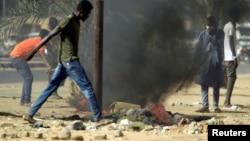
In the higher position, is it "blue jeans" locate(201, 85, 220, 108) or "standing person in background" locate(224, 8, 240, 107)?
"standing person in background" locate(224, 8, 240, 107)

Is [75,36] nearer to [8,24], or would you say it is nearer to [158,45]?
[158,45]

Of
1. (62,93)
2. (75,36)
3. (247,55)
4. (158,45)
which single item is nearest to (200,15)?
(62,93)

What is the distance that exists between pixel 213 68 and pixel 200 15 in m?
5.73

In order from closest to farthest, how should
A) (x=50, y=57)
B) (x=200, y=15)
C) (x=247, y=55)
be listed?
(x=50, y=57) < (x=200, y=15) < (x=247, y=55)

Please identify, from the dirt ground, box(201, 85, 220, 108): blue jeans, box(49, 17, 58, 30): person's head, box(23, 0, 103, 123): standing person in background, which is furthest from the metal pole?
box(49, 17, 58, 30): person's head

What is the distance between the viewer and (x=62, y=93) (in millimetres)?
16422

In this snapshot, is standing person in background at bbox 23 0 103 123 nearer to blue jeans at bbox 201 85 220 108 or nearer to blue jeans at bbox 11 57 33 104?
blue jeans at bbox 201 85 220 108

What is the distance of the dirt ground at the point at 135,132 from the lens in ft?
28.4

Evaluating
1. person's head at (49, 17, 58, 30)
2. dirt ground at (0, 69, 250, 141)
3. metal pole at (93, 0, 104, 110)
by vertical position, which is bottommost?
dirt ground at (0, 69, 250, 141)

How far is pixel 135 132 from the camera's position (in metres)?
9.01

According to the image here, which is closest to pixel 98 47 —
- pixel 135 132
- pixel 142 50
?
pixel 135 132

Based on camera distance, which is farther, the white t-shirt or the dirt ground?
the white t-shirt

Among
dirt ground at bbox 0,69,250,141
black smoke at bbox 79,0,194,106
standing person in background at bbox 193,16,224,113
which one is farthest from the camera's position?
black smoke at bbox 79,0,194,106

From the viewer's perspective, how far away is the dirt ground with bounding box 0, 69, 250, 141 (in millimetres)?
8664
